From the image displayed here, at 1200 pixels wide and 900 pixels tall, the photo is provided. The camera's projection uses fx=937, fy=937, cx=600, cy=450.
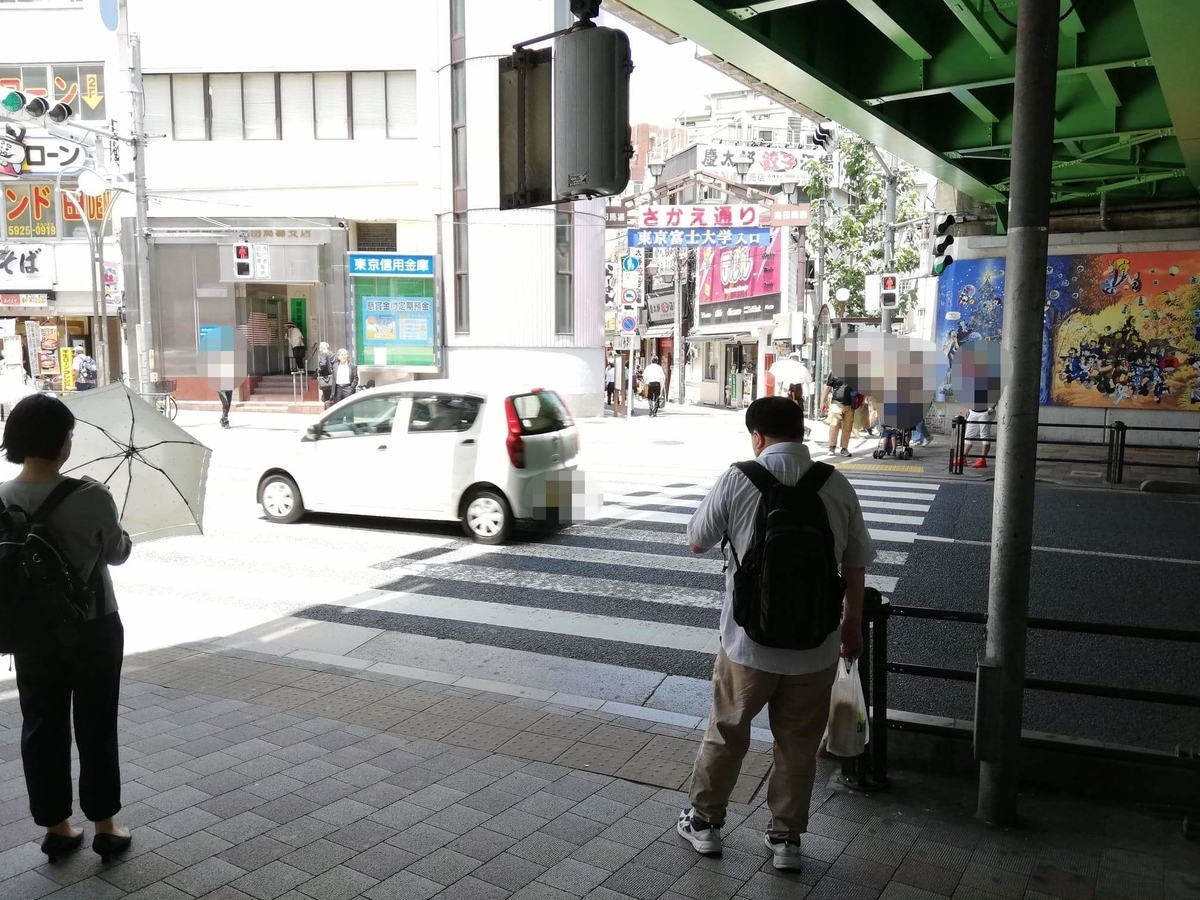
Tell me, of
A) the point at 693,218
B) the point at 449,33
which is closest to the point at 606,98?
the point at 693,218

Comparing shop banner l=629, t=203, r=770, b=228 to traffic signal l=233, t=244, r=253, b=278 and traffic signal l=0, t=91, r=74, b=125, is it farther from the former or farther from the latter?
traffic signal l=0, t=91, r=74, b=125

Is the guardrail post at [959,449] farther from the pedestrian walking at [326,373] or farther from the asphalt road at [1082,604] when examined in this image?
the pedestrian walking at [326,373]

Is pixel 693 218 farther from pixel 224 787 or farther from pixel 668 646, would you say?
pixel 224 787

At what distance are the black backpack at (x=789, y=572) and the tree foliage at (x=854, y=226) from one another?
94.1 feet

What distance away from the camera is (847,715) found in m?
4.07

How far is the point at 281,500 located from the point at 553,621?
5.07 metres

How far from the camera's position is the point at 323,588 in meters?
8.39

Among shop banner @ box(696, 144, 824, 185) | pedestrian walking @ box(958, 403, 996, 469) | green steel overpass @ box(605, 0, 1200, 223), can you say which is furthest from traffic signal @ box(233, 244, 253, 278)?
shop banner @ box(696, 144, 824, 185)

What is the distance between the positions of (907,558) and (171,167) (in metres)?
27.8

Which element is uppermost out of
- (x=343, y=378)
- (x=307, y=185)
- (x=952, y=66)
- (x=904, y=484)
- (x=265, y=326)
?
(x=307, y=185)

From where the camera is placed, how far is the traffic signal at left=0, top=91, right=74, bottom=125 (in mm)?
15234

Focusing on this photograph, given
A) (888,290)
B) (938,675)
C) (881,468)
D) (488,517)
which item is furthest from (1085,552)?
(888,290)

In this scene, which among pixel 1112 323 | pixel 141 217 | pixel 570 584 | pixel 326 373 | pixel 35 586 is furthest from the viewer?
pixel 326 373

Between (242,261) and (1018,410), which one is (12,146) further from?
(1018,410)
